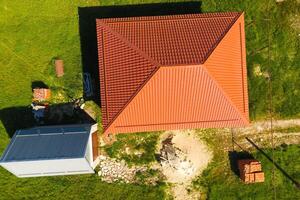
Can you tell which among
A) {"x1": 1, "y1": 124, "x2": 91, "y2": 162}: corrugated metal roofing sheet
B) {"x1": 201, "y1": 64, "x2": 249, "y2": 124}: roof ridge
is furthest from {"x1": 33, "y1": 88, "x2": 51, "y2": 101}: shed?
{"x1": 201, "y1": 64, "x2": 249, "y2": 124}: roof ridge

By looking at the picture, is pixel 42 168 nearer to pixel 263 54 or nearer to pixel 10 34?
pixel 10 34

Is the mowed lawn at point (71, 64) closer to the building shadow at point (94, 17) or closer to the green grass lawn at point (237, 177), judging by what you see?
the building shadow at point (94, 17)

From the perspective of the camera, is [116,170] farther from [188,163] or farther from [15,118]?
[15,118]

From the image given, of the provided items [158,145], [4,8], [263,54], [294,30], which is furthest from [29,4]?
[294,30]

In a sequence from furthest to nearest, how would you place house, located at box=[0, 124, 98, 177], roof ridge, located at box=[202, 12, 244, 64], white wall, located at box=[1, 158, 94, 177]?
white wall, located at box=[1, 158, 94, 177], house, located at box=[0, 124, 98, 177], roof ridge, located at box=[202, 12, 244, 64]

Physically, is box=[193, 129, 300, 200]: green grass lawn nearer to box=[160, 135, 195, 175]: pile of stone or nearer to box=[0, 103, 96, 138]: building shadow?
box=[160, 135, 195, 175]: pile of stone

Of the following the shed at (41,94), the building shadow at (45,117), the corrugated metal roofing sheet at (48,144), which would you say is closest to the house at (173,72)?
the corrugated metal roofing sheet at (48,144)

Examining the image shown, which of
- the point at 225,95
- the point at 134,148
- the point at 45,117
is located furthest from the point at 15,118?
the point at 225,95
